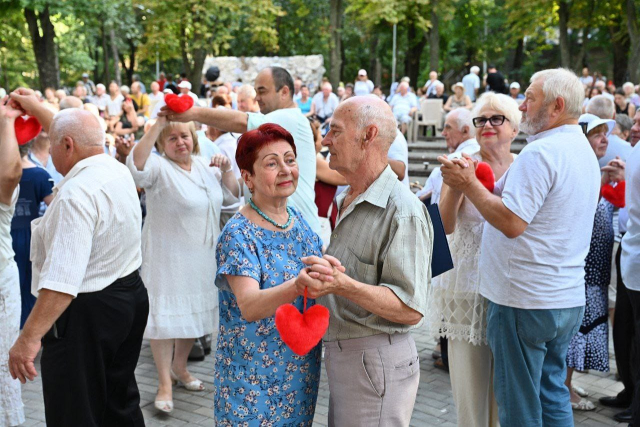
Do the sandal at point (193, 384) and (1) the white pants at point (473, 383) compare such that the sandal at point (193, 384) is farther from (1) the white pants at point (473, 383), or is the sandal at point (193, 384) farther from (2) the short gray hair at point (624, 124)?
(2) the short gray hair at point (624, 124)

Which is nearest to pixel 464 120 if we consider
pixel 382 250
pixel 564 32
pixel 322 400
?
pixel 322 400

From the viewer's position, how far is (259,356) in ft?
9.23

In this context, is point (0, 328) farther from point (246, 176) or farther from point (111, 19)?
point (111, 19)

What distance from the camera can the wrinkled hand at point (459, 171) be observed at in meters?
3.26

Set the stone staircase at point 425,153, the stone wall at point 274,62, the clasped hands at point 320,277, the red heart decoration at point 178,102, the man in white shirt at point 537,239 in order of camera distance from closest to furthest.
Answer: the clasped hands at point 320,277
the man in white shirt at point 537,239
the red heart decoration at point 178,102
the stone staircase at point 425,153
the stone wall at point 274,62

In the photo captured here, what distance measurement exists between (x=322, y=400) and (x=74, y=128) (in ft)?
9.27

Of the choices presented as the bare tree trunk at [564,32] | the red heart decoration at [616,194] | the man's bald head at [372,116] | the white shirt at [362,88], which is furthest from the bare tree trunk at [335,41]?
the man's bald head at [372,116]

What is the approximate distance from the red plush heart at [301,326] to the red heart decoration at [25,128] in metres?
2.62

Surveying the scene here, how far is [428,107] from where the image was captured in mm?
20250

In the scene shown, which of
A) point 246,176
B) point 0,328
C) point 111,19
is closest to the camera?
point 246,176

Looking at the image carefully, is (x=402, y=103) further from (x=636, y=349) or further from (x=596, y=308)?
(x=636, y=349)

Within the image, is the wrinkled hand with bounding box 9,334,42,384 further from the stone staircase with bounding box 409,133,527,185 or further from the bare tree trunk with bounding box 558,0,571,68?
the bare tree trunk with bounding box 558,0,571,68

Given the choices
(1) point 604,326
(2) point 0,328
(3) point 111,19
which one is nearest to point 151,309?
(2) point 0,328

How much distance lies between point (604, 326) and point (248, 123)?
3083 mm
